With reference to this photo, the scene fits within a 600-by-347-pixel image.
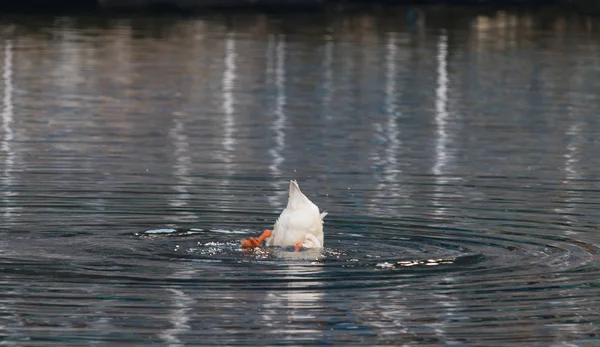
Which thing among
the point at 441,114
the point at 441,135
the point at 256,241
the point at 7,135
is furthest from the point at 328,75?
the point at 256,241

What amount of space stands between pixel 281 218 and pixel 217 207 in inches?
133

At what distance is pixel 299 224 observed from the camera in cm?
1473

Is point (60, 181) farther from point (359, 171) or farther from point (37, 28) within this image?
point (37, 28)

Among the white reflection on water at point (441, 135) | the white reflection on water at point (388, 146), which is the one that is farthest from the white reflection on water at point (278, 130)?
the white reflection on water at point (441, 135)

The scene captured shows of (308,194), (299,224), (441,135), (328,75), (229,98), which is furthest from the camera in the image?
(328,75)

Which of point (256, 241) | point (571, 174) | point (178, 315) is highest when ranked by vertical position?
point (178, 315)

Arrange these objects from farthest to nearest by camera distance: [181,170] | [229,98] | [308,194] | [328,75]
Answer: [328,75] < [229,98] < [181,170] < [308,194]

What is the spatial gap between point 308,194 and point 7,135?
8262mm

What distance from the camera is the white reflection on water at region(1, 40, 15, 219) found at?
18872 mm

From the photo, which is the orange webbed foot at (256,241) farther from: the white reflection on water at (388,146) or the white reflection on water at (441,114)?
the white reflection on water at (441,114)

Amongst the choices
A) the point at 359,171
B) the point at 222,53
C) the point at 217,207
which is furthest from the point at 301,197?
the point at 222,53

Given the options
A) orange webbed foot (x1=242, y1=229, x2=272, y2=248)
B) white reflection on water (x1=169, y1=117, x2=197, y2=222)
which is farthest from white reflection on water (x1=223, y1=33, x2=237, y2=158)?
orange webbed foot (x1=242, y1=229, x2=272, y2=248)

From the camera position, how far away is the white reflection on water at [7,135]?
18872 millimetres

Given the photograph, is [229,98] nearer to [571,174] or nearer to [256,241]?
[571,174]
